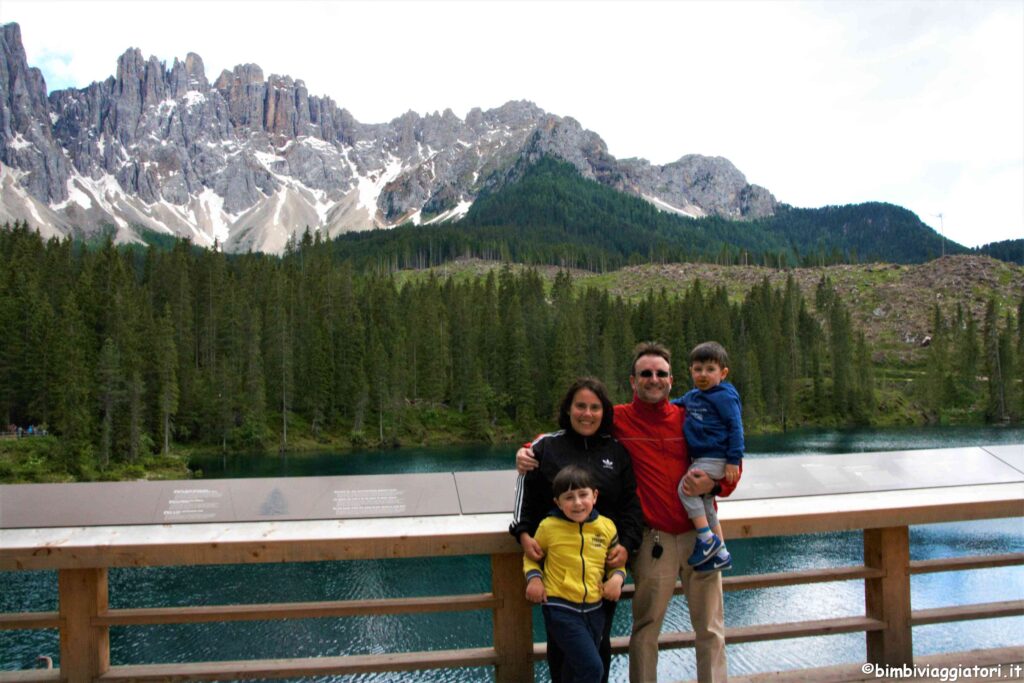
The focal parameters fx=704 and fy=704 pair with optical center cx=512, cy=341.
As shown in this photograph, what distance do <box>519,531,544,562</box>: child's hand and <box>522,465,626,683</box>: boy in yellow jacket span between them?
0.18ft

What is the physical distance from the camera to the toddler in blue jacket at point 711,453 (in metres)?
3.98

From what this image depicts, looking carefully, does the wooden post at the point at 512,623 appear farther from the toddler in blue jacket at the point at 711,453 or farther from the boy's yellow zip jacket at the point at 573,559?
the toddler in blue jacket at the point at 711,453

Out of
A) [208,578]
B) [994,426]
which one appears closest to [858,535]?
[208,578]

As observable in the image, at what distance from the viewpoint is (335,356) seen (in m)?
75.4

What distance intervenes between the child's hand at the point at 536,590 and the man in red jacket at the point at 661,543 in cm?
61

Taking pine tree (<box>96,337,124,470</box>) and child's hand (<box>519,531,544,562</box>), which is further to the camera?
pine tree (<box>96,337,124,470</box>)

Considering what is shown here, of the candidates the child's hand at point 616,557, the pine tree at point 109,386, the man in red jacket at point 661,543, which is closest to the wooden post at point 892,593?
the man in red jacket at point 661,543

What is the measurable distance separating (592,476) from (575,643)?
90cm

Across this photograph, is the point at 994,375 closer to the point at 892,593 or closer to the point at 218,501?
the point at 892,593

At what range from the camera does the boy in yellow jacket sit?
3.82 m

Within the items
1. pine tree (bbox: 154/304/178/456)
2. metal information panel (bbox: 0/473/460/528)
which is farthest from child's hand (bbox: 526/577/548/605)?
pine tree (bbox: 154/304/178/456)

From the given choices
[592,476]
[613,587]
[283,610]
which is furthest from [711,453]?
[283,610]

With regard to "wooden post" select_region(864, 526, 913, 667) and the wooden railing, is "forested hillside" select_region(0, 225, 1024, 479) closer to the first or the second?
the wooden railing

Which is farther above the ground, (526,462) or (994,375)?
(526,462)
